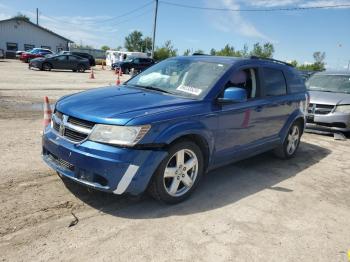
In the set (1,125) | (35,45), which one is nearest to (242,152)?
(1,125)

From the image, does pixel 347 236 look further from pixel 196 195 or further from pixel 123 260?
pixel 123 260

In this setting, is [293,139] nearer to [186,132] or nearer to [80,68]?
[186,132]

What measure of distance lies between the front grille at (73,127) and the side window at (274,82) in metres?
3.05

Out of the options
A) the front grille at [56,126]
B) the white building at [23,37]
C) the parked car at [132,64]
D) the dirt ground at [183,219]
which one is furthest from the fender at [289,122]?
the white building at [23,37]

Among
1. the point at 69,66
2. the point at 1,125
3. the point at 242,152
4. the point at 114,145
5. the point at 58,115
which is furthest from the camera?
the point at 69,66

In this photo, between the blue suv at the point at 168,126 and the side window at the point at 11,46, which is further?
the side window at the point at 11,46

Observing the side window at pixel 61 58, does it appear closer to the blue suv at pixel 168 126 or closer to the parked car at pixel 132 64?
the parked car at pixel 132 64

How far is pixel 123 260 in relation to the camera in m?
3.21

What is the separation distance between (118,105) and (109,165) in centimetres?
77

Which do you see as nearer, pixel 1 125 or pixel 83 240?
pixel 83 240

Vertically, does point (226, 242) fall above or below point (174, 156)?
below

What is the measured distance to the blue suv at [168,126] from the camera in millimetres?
3801

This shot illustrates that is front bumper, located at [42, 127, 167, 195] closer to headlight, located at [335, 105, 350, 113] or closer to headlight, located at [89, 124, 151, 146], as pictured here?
headlight, located at [89, 124, 151, 146]

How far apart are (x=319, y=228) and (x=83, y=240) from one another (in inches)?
102
